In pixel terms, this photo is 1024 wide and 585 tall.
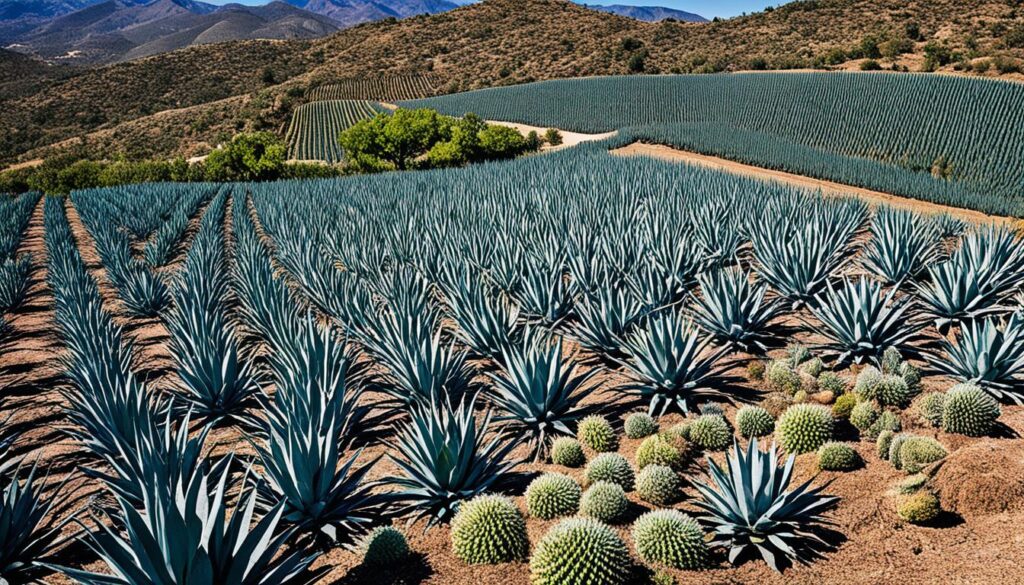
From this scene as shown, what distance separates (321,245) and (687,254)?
6.49 metres

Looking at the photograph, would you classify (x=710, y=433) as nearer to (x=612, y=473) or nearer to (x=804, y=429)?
(x=804, y=429)

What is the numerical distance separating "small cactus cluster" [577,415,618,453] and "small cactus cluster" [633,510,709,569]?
47.5 inches

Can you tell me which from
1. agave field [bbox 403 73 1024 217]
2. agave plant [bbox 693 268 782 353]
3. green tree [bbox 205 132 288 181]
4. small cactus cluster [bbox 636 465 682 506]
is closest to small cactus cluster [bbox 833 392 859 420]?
agave plant [bbox 693 268 782 353]

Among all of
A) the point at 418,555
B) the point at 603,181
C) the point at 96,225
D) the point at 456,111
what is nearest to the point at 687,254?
the point at 418,555

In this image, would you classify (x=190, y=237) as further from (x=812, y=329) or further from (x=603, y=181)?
(x=812, y=329)

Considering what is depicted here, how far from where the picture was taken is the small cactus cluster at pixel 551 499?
3654 mm

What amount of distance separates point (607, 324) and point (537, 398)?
1.66 metres

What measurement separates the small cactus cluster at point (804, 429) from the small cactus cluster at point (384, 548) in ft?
8.75

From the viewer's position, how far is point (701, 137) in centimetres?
2589

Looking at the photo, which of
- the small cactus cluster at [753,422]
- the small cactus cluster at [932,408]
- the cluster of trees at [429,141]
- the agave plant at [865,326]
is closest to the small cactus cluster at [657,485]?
the small cactus cluster at [753,422]

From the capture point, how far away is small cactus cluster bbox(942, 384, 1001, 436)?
4.22 metres

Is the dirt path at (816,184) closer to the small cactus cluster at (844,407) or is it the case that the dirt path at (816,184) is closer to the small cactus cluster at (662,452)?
the small cactus cluster at (844,407)

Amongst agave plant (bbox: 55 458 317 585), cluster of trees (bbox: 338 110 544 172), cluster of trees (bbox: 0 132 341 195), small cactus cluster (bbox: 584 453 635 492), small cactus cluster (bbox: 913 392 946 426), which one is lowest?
cluster of trees (bbox: 0 132 341 195)

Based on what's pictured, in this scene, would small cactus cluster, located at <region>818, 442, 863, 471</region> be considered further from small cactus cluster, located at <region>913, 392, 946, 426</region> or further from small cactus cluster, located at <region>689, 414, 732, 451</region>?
small cactus cluster, located at <region>913, 392, 946, 426</region>
